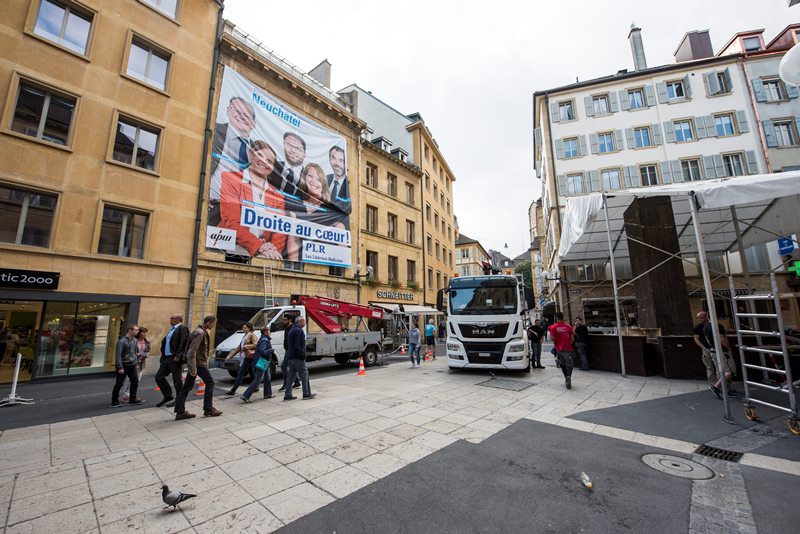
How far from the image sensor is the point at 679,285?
10.4 m

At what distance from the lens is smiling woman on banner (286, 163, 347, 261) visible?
60.5 feet

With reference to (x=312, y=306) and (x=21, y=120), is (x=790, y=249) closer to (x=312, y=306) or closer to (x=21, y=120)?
(x=312, y=306)

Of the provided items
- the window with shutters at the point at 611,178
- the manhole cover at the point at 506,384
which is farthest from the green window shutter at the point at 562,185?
the manhole cover at the point at 506,384

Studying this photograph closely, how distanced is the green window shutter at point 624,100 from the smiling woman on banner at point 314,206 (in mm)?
22242

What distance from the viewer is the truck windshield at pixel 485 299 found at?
1019 cm

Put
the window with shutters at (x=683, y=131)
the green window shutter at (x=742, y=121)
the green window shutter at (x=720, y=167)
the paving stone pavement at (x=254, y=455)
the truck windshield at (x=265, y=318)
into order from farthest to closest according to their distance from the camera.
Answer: the window with shutters at (x=683, y=131), the green window shutter at (x=742, y=121), the green window shutter at (x=720, y=167), the truck windshield at (x=265, y=318), the paving stone pavement at (x=254, y=455)

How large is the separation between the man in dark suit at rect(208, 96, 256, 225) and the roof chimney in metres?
30.0

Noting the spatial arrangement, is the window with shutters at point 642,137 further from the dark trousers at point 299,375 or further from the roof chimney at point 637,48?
the dark trousers at point 299,375

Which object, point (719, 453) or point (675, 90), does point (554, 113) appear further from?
point (719, 453)

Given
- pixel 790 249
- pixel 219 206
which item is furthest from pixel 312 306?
pixel 790 249

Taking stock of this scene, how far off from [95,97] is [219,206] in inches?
223

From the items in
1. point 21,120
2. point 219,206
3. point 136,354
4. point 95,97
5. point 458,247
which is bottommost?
point 136,354

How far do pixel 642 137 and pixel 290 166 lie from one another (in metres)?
24.6

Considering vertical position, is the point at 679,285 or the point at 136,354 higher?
the point at 679,285
